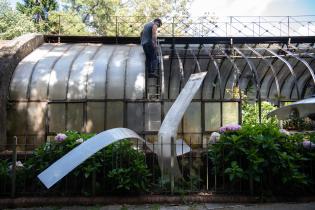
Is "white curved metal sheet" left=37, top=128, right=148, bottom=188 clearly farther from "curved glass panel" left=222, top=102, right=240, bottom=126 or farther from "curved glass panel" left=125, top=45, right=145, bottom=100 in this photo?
"curved glass panel" left=222, top=102, right=240, bottom=126

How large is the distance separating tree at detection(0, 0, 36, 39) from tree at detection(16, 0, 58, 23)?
5.06 metres

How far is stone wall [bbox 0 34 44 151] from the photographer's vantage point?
37.5ft

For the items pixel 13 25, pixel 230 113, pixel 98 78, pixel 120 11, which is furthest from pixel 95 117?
pixel 120 11

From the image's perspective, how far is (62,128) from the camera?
469 inches

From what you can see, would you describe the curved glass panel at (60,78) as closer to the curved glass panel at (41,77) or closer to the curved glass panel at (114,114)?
the curved glass panel at (41,77)

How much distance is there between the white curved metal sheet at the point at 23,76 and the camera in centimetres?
1209

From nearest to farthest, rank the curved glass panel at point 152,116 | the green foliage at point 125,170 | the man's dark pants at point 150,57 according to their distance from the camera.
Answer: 1. the green foliage at point 125,170
2. the curved glass panel at point 152,116
3. the man's dark pants at point 150,57

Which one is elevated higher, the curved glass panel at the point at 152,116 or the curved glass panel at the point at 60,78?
the curved glass panel at the point at 60,78

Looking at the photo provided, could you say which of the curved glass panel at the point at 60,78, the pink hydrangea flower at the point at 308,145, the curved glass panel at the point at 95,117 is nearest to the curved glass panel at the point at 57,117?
the curved glass panel at the point at 60,78

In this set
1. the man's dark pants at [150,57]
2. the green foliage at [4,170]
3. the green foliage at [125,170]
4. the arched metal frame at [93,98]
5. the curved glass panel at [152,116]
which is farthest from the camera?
the man's dark pants at [150,57]

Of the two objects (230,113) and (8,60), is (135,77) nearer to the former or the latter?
(230,113)

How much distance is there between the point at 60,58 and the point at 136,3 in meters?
21.6

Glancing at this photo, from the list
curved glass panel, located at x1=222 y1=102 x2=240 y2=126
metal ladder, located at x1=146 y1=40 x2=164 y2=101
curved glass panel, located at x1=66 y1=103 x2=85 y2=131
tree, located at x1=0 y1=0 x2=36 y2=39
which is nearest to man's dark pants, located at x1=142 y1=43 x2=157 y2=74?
metal ladder, located at x1=146 y1=40 x2=164 y2=101

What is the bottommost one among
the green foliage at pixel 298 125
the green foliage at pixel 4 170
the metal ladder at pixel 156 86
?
the green foliage at pixel 4 170
